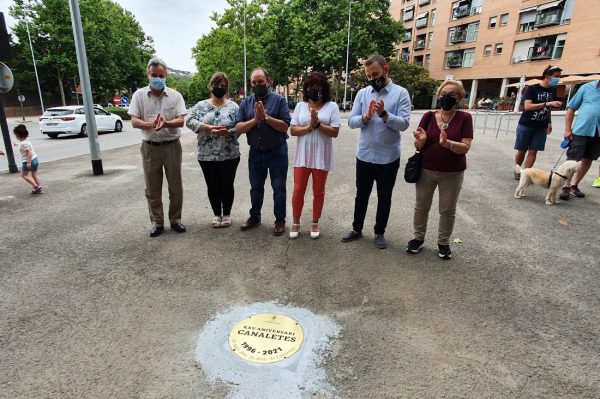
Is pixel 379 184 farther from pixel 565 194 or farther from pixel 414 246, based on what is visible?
pixel 565 194

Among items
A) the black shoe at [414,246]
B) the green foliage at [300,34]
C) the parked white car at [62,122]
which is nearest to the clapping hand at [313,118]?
the black shoe at [414,246]

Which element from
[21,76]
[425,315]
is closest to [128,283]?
[425,315]

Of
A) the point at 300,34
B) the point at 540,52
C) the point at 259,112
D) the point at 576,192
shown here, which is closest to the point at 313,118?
the point at 259,112

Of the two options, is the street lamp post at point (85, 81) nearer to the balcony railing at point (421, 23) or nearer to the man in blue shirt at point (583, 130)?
the man in blue shirt at point (583, 130)

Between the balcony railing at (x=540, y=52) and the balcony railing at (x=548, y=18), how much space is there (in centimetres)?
213

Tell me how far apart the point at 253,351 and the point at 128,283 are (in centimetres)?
164

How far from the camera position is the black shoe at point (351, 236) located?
14.4 ft

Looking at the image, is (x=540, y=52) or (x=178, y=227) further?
(x=540, y=52)

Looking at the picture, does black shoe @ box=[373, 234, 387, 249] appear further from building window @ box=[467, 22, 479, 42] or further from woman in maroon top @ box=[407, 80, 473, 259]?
building window @ box=[467, 22, 479, 42]

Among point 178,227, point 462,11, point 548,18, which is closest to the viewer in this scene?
point 178,227

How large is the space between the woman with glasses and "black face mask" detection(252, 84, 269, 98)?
41 cm

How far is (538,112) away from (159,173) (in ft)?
21.6

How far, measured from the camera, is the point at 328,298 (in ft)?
10.4

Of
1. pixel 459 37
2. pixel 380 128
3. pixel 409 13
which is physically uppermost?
pixel 409 13
